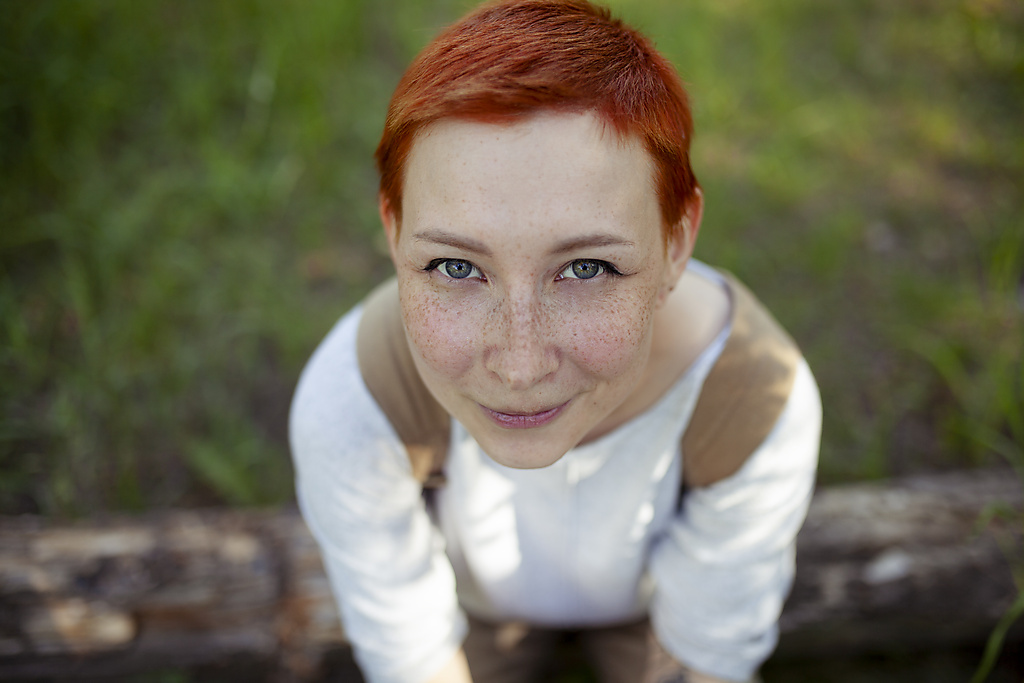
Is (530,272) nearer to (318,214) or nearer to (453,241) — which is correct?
(453,241)

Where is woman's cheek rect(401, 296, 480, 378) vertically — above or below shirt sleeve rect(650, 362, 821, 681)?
above

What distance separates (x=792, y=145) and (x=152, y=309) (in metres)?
2.80

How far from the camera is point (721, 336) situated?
1.32 metres

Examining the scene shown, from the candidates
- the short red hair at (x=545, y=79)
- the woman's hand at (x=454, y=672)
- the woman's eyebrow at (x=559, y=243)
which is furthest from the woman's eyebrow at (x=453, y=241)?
the woman's hand at (x=454, y=672)

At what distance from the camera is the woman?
977mm

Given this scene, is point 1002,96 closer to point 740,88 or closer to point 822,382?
point 740,88

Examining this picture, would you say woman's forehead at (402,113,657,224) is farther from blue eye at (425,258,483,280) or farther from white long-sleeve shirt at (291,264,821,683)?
white long-sleeve shirt at (291,264,821,683)

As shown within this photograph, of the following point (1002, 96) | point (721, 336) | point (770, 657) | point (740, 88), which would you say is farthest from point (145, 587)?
point (1002, 96)

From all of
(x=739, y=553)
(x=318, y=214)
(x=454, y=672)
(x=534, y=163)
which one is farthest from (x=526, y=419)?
(x=318, y=214)

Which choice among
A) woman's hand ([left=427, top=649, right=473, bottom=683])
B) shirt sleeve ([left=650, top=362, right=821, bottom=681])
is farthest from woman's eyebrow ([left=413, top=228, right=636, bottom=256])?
woman's hand ([left=427, top=649, right=473, bottom=683])

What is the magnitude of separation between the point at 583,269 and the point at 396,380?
0.41 metres

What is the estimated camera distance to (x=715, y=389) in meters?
1.31

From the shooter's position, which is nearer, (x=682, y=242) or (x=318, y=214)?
(x=682, y=242)

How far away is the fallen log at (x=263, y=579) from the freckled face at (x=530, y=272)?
1.01 meters
